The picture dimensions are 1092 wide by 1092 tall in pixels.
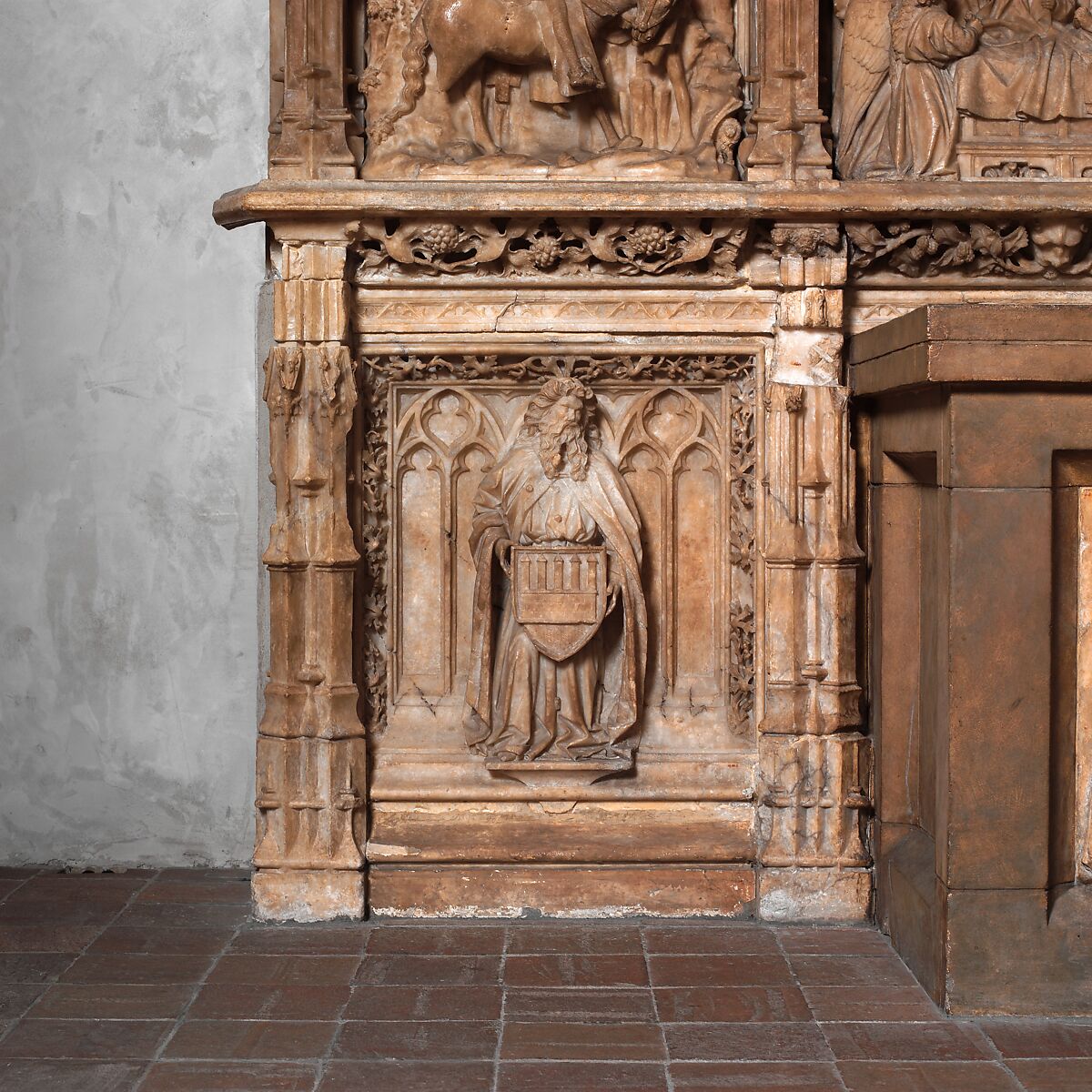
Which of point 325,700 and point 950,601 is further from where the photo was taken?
point 325,700

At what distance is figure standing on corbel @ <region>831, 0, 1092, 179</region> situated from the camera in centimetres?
575

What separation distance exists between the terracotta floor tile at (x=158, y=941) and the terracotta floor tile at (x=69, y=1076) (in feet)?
3.06

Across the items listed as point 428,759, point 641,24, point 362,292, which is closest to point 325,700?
point 428,759

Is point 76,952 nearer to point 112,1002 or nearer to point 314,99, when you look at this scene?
point 112,1002

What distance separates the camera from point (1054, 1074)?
14.1 ft

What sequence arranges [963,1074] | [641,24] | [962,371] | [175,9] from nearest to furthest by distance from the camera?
[963,1074]
[962,371]
[641,24]
[175,9]

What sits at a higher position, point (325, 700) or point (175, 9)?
point (175, 9)

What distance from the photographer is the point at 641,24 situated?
5727 mm

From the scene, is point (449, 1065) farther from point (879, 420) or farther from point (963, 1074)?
point (879, 420)

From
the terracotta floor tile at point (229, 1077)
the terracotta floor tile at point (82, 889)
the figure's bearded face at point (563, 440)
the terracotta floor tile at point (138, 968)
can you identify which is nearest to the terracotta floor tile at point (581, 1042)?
the terracotta floor tile at point (229, 1077)

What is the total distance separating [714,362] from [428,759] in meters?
1.95

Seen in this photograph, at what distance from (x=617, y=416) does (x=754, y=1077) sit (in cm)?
271

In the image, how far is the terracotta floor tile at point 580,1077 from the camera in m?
4.22

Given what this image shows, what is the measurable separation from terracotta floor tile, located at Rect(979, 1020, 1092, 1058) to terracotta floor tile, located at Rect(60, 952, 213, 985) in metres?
2.62
